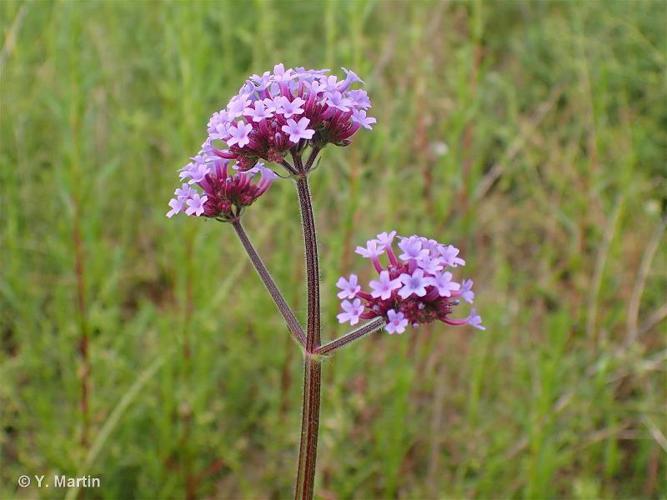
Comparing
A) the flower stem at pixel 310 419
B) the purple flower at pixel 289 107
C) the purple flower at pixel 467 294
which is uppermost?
the purple flower at pixel 289 107

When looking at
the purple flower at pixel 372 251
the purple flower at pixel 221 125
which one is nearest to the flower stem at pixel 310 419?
the purple flower at pixel 372 251

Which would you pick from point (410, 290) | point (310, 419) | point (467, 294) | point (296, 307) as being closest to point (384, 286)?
point (410, 290)

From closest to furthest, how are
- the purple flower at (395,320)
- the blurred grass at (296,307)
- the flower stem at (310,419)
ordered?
the purple flower at (395,320)
the flower stem at (310,419)
the blurred grass at (296,307)

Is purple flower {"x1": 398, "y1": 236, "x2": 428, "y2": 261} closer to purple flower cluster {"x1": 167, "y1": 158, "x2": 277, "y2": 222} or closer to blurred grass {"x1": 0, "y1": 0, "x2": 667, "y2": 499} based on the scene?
purple flower cluster {"x1": 167, "y1": 158, "x2": 277, "y2": 222}

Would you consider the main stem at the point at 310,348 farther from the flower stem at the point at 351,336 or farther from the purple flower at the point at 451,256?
the purple flower at the point at 451,256

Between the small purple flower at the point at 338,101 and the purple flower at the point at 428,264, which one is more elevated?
the small purple flower at the point at 338,101

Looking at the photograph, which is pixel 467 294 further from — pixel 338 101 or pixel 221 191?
pixel 221 191

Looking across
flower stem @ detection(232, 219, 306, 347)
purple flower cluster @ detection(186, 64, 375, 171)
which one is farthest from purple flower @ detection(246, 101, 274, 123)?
flower stem @ detection(232, 219, 306, 347)
